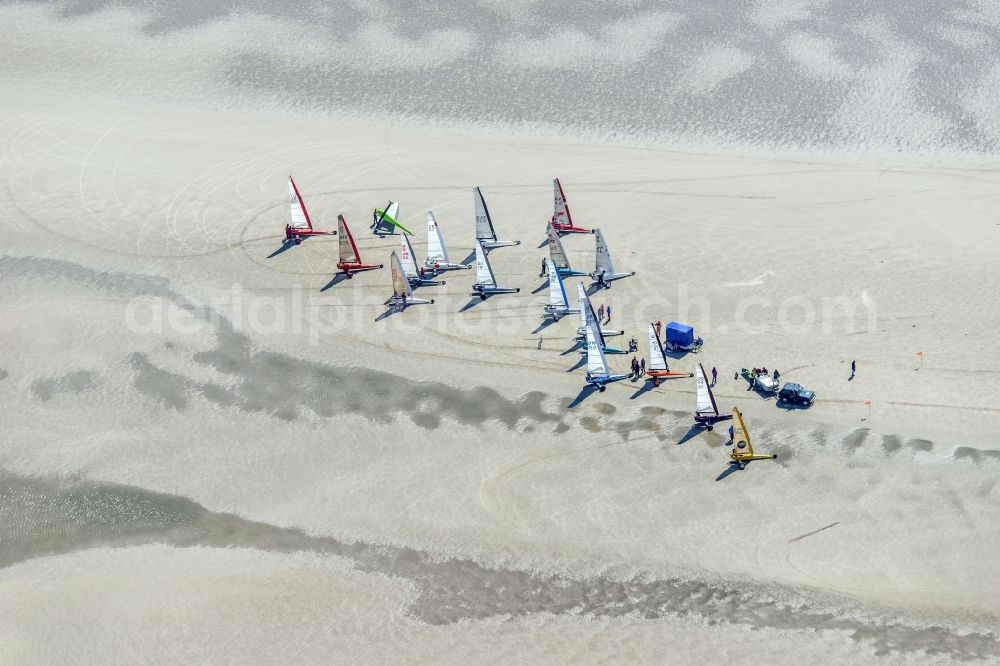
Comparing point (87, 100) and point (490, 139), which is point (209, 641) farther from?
point (87, 100)

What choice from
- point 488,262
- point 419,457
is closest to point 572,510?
point 419,457

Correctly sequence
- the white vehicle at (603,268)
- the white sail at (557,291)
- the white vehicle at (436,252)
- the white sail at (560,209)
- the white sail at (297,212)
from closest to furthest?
the white sail at (557,291), the white vehicle at (603,268), the white vehicle at (436,252), the white sail at (560,209), the white sail at (297,212)

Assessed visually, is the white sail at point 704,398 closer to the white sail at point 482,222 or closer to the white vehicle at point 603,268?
the white vehicle at point 603,268

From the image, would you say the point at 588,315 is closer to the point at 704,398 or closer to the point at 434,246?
the point at 704,398

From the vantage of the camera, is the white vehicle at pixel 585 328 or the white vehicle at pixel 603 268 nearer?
the white vehicle at pixel 585 328

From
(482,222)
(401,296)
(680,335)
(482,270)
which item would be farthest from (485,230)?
(680,335)

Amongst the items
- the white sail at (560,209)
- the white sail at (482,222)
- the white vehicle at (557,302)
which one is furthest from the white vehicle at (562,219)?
the white vehicle at (557,302)

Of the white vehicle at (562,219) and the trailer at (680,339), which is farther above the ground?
the white vehicle at (562,219)
